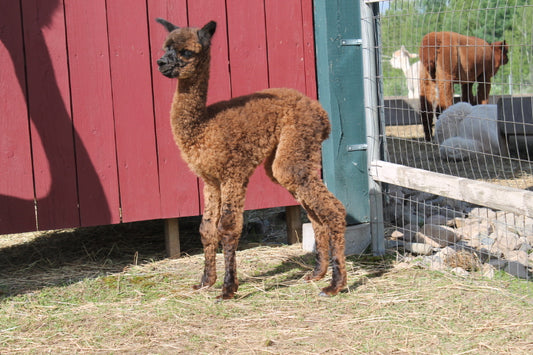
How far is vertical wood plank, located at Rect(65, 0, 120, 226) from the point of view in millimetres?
5094

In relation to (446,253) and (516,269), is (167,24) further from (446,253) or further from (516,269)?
(516,269)

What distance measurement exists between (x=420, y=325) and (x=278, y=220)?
11.9 feet

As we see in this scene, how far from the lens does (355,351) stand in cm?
326

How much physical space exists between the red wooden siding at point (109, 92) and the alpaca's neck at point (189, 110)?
4.23 ft

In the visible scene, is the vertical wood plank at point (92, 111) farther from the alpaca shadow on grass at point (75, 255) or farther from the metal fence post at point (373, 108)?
the metal fence post at point (373, 108)

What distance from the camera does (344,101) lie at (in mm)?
5309

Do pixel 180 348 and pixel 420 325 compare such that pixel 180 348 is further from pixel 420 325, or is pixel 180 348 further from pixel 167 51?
pixel 167 51

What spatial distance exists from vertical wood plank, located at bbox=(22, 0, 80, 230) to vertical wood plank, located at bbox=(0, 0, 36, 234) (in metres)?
0.06

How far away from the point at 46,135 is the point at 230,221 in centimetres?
191

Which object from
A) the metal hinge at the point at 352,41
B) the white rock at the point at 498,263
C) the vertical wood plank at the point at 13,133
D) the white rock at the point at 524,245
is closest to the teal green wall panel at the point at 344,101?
the metal hinge at the point at 352,41

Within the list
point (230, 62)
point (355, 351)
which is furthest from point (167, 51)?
point (355, 351)

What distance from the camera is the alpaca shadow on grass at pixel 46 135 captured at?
16.2 ft

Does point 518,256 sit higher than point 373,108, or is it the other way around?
point 373,108

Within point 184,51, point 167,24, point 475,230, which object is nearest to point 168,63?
point 184,51
